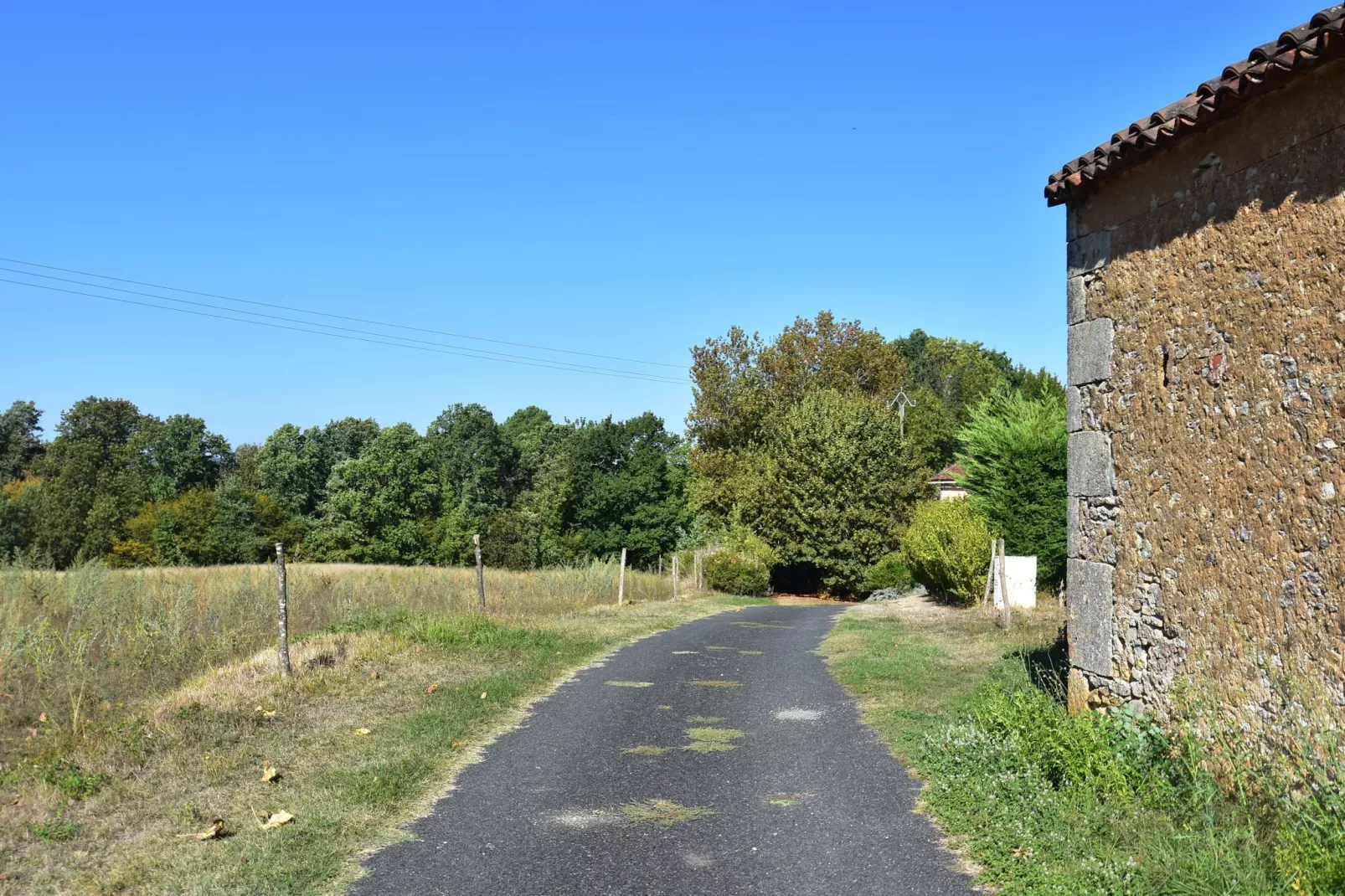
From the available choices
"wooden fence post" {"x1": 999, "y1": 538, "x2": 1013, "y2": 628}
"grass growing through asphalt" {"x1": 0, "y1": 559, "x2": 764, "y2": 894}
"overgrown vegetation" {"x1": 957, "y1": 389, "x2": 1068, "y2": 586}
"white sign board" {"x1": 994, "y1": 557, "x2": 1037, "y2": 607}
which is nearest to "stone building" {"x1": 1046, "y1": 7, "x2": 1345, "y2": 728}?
"grass growing through asphalt" {"x1": 0, "y1": 559, "x2": 764, "y2": 894}

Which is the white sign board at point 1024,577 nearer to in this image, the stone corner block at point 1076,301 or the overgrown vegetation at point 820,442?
the overgrown vegetation at point 820,442

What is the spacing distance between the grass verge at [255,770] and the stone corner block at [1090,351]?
6246mm

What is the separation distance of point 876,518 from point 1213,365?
32.7 meters

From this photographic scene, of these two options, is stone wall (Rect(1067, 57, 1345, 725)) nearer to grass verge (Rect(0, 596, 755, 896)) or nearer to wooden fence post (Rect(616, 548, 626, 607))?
grass verge (Rect(0, 596, 755, 896))

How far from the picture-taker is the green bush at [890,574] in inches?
1384

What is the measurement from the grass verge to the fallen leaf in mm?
52

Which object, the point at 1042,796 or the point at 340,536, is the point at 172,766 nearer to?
the point at 1042,796

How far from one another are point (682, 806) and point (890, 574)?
30219 millimetres

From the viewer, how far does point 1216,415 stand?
6.34 meters

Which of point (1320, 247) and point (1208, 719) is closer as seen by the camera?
point (1320, 247)

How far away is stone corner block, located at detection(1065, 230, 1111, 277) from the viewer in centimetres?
773

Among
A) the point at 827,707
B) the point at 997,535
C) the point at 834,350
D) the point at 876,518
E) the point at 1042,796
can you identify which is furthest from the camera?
the point at 834,350

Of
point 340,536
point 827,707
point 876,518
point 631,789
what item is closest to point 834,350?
point 876,518

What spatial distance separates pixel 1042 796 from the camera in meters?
6.16
